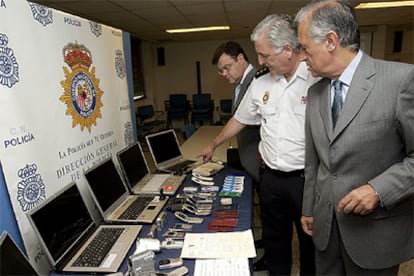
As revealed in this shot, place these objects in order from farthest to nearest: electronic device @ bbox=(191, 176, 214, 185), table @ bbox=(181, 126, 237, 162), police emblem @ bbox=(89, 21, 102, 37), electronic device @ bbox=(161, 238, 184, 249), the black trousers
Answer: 1. table @ bbox=(181, 126, 237, 162)
2. electronic device @ bbox=(191, 176, 214, 185)
3. police emblem @ bbox=(89, 21, 102, 37)
4. the black trousers
5. electronic device @ bbox=(161, 238, 184, 249)

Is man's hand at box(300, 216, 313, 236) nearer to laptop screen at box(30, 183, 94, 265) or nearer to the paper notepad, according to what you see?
the paper notepad

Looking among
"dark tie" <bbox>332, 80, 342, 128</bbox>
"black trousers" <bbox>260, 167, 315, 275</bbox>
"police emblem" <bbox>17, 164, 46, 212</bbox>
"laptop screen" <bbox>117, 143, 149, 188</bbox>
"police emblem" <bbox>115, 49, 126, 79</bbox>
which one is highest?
"police emblem" <bbox>115, 49, 126, 79</bbox>

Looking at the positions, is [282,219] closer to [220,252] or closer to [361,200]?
[220,252]

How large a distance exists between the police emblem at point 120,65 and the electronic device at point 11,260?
159 centimetres

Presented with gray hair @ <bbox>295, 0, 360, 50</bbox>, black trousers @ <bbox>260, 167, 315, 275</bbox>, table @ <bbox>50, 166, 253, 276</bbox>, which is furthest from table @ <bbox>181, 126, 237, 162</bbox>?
gray hair @ <bbox>295, 0, 360, 50</bbox>

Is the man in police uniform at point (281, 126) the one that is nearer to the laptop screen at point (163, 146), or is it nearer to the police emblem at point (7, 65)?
the laptop screen at point (163, 146)

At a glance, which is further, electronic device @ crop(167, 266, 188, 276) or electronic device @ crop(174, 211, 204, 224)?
electronic device @ crop(174, 211, 204, 224)

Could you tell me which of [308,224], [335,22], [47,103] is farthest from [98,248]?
[335,22]

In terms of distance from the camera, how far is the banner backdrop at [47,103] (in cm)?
119

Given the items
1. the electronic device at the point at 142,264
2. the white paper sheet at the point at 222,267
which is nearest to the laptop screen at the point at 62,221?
the electronic device at the point at 142,264

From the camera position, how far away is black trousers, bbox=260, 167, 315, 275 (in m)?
1.70

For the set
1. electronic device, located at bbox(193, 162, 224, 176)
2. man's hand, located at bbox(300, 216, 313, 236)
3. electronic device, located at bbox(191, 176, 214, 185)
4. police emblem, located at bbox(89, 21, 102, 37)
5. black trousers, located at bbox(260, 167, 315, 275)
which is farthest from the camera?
electronic device, located at bbox(193, 162, 224, 176)

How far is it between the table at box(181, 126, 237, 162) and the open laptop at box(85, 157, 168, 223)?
1.31m

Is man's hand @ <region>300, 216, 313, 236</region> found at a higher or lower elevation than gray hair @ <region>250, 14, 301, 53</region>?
lower
